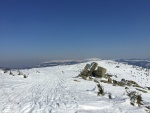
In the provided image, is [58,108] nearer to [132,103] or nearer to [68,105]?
[68,105]

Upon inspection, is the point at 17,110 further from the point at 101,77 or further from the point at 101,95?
the point at 101,77

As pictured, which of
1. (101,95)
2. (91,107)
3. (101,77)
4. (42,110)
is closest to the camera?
(42,110)

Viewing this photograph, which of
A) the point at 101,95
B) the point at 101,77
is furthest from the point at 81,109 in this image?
the point at 101,77

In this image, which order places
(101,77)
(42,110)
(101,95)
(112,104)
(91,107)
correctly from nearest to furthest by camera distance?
(42,110) → (91,107) → (112,104) → (101,95) → (101,77)

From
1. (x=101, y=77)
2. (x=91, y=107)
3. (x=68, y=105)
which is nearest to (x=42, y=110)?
(x=68, y=105)

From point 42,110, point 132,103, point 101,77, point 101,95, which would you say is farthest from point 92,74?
point 42,110

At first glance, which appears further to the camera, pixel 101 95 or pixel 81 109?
pixel 101 95

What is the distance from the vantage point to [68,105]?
44.5 feet

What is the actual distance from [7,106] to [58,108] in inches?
125

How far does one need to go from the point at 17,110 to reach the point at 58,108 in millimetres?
2313

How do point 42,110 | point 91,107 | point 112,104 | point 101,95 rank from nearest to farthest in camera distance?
point 42,110 < point 91,107 < point 112,104 < point 101,95

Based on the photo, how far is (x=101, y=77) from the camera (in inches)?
1593

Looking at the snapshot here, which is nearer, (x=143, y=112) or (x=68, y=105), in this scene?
(x=143, y=112)

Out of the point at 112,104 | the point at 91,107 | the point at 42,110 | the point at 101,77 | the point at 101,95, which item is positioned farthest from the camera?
the point at 101,77
